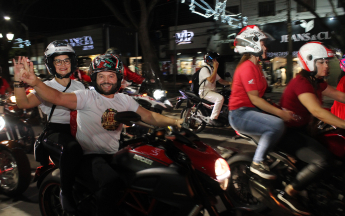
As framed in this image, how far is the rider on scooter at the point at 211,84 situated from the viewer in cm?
687

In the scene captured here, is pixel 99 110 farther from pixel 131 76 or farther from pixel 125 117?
pixel 131 76

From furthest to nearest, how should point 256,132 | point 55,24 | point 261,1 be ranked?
point 55,24
point 261,1
point 256,132

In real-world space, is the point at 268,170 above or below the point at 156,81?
below

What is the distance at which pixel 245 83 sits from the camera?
10.2ft

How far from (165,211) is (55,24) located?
35.6 meters

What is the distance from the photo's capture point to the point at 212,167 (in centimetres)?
212

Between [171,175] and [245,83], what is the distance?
1535 mm

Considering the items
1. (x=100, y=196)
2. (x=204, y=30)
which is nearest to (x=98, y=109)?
(x=100, y=196)

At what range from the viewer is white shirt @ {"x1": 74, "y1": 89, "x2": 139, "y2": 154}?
2547mm

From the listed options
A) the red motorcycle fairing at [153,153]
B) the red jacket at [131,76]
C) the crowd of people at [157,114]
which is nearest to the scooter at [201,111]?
the red jacket at [131,76]

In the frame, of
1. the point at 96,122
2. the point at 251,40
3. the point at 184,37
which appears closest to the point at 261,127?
the point at 251,40

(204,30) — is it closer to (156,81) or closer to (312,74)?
(156,81)

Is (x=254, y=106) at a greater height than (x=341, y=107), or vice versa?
(x=254, y=106)

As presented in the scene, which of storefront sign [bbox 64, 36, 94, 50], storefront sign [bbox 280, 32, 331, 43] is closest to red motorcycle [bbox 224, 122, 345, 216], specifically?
storefront sign [bbox 280, 32, 331, 43]
